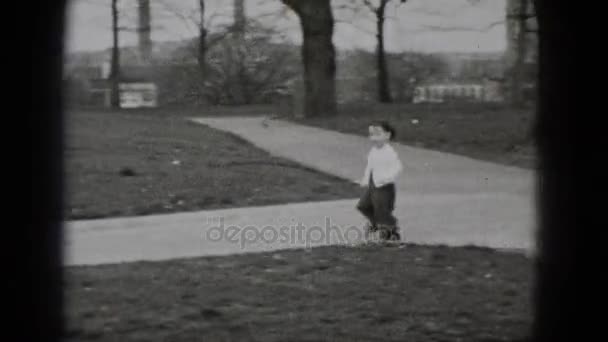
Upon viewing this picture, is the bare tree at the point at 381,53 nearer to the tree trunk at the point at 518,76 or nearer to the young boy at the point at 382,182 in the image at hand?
the tree trunk at the point at 518,76

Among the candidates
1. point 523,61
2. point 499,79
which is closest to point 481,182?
point 523,61

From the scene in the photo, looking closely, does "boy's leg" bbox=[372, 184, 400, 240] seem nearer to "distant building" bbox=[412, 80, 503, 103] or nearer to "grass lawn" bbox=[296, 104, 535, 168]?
"grass lawn" bbox=[296, 104, 535, 168]

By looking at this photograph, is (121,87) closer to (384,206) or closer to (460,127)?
(460,127)

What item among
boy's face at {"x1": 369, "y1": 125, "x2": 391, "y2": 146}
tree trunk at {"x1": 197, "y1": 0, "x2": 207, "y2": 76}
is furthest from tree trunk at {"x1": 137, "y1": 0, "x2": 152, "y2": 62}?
boy's face at {"x1": 369, "y1": 125, "x2": 391, "y2": 146}

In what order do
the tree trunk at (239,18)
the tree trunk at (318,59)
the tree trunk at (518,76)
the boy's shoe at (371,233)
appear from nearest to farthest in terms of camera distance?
the boy's shoe at (371,233) < the tree trunk at (318,59) < the tree trunk at (518,76) < the tree trunk at (239,18)

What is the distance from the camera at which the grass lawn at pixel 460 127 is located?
14820mm

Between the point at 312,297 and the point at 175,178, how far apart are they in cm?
592

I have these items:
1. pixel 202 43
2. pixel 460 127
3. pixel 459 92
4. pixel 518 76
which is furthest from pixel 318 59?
pixel 202 43

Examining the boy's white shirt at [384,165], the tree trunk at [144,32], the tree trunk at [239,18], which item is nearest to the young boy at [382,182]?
the boy's white shirt at [384,165]

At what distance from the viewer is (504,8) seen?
21297 millimetres

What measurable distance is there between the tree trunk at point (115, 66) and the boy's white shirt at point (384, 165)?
31.7m

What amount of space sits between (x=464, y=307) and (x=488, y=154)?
30.0 ft

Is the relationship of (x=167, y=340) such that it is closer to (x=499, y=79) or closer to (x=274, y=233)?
(x=274, y=233)

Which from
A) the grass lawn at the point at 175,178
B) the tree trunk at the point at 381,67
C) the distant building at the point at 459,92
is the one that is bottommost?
the grass lawn at the point at 175,178
